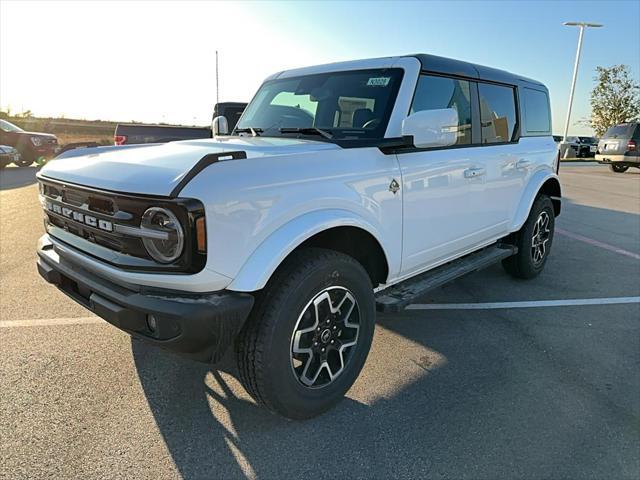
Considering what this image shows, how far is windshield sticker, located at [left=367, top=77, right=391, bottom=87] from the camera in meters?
3.18

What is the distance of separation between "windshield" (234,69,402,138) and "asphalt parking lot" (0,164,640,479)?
163cm

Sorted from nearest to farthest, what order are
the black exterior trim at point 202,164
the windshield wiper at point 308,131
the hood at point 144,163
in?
the black exterior trim at point 202,164, the hood at point 144,163, the windshield wiper at point 308,131

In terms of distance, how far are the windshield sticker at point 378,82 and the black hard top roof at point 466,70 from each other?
30 centimetres

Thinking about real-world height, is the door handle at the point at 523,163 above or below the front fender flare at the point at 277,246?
above

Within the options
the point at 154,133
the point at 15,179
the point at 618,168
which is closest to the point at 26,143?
the point at 15,179

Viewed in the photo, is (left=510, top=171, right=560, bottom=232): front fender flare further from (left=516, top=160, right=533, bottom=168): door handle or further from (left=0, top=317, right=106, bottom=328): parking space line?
(left=0, top=317, right=106, bottom=328): parking space line

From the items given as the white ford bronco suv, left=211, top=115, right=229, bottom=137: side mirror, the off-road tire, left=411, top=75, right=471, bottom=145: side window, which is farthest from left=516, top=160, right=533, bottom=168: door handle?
left=211, top=115, right=229, bottom=137: side mirror

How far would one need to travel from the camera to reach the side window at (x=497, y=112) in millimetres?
3889

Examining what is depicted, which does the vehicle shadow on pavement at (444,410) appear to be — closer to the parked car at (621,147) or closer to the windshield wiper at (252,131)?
the windshield wiper at (252,131)

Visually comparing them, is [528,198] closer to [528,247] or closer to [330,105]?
[528,247]

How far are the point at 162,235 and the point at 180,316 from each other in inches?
14.4

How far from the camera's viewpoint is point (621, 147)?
725 inches

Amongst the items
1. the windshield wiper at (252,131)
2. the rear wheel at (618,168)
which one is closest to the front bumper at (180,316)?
the windshield wiper at (252,131)

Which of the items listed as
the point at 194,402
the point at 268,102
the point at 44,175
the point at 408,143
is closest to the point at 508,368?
the point at 408,143
